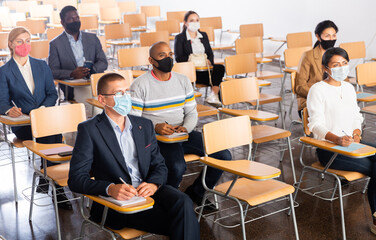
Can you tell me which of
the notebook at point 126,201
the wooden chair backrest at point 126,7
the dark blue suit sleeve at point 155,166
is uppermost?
the wooden chair backrest at point 126,7

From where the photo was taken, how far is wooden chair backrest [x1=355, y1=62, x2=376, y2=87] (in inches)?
209

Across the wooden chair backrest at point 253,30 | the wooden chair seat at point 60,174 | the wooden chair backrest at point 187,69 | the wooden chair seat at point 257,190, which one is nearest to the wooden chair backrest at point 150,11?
the wooden chair backrest at point 253,30

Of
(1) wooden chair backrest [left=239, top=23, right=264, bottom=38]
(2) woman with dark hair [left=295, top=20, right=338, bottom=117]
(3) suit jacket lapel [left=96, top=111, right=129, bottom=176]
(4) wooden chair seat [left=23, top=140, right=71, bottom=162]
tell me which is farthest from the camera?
(1) wooden chair backrest [left=239, top=23, right=264, bottom=38]

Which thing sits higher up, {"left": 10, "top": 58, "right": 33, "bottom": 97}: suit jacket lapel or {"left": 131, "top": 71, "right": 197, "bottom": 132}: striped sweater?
{"left": 10, "top": 58, "right": 33, "bottom": 97}: suit jacket lapel

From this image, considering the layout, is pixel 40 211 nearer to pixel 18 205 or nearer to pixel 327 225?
pixel 18 205

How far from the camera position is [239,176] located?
2.89m

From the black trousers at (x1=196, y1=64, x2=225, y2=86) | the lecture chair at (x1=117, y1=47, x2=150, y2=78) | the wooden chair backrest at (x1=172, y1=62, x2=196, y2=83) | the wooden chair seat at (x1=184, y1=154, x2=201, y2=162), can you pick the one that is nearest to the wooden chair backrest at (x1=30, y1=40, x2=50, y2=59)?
the lecture chair at (x1=117, y1=47, x2=150, y2=78)

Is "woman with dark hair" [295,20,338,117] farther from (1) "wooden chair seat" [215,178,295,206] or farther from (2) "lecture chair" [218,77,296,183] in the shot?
(1) "wooden chair seat" [215,178,295,206]

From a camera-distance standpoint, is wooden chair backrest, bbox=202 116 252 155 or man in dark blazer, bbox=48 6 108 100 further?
man in dark blazer, bbox=48 6 108 100

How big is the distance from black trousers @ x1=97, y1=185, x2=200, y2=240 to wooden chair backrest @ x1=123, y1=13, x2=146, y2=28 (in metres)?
7.47

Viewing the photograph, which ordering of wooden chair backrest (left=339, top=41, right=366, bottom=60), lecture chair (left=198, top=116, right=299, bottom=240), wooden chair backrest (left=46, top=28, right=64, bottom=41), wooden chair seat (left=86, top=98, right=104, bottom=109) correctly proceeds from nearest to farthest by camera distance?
1. lecture chair (left=198, top=116, right=299, bottom=240)
2. wooden chair seat (left=86, top=98, right=104, bottom=109)
3. wooden chair backrest (left=339, top=41, right=366, bottom=60)
4. wooden chair backrest (left=46, top=28, right=64, bottom=41)

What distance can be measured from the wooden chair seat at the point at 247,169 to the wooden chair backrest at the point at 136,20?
7059 mm

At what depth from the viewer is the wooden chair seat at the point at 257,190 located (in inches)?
112

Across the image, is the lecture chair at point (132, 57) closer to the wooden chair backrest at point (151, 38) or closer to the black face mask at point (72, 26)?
the black face mask at point (72, 26)
